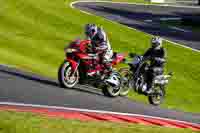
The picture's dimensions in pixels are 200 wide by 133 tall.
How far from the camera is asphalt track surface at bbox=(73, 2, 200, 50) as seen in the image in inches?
1660

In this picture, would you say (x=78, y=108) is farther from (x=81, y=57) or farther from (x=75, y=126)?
(x=75, y=126)

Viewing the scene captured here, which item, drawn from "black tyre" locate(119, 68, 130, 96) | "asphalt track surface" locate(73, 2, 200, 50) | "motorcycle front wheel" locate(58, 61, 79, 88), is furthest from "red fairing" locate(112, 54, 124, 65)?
"asphalt track surface" locate(73, 2, 200, 50)

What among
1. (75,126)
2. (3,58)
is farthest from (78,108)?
(3,58)

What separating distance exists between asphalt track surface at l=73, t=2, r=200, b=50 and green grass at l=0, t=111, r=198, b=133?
27.1 m

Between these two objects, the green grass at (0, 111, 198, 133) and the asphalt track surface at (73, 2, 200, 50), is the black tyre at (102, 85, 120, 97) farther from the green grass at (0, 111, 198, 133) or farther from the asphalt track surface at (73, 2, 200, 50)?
the asphalt track surface at (73, 2, 200, 50)

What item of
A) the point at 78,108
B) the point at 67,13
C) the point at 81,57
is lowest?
the point at 78,108

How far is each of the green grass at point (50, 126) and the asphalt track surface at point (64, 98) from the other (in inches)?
156

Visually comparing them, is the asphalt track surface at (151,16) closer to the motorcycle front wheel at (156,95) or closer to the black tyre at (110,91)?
the motorcycle front wheel at (156,95)

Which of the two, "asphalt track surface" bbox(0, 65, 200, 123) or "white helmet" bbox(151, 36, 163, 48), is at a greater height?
"white helmet" bbox(151, 36, 163, 48)

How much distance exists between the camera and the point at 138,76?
1972cm

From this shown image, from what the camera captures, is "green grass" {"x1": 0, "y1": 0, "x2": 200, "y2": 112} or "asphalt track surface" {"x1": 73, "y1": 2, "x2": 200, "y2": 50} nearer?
"green grass" {"x1": 0, "y1": 0, "x2": 200, "y2": 112}

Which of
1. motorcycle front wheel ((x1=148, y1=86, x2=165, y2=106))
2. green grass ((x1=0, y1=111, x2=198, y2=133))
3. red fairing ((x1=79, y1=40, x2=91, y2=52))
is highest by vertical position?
red fairing ((x1=79, y1=40, x2=91, y2=52))

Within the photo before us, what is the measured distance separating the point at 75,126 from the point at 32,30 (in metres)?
26.3

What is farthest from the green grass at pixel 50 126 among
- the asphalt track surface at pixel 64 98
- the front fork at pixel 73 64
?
the front fork at pixel 73 64
